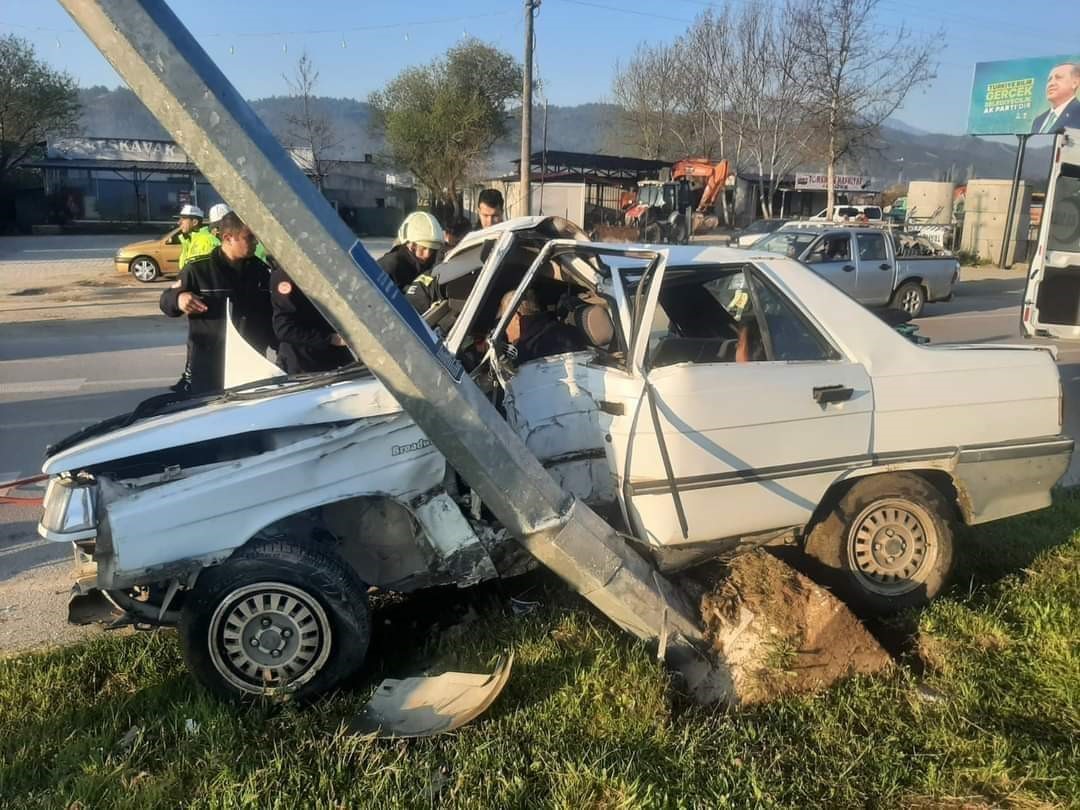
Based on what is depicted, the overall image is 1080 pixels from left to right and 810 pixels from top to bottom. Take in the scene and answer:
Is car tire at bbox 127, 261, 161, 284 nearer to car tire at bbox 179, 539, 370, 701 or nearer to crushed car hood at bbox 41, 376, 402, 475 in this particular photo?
crushed car hood at bbox 41, 376, 402, 475

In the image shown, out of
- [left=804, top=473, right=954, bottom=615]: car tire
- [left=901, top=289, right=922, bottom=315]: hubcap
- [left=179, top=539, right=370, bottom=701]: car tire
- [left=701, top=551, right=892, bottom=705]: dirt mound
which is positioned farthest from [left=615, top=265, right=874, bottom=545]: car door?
[left=901, top=289, right=922, bottom=315]: hubcap

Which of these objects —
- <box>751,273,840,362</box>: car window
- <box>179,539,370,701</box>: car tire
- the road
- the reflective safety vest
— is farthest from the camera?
the reflective safety vest

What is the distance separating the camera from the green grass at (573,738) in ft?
8.97

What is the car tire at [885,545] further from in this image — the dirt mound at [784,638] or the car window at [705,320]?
the car window at [705,320]

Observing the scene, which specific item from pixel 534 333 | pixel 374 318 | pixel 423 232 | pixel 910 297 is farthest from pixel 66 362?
pixel 910 297

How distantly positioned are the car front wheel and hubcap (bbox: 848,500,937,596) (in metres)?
18.6

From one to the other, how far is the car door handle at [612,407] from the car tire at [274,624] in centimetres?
124

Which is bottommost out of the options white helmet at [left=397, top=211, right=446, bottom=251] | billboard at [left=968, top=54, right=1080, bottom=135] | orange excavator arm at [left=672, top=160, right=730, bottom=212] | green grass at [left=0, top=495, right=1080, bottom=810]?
green grass at [left=0, top=495, right=1080, bottom=810]

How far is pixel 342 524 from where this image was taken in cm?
360

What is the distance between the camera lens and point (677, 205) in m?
27.1

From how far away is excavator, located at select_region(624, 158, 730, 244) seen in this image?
22.9 metres

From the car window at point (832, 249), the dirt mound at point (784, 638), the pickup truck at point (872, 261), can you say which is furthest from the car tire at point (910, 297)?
the dirt mound at point (784, 638)

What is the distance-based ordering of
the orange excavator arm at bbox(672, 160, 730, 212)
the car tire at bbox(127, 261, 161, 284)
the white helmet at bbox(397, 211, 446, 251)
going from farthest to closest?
the orange excavator arm at bbox(672, 160, 730, 212) → the car tire at bbox(127, 261, 161, 284) → the white helmet at bbox(397, 211, 446, 251)

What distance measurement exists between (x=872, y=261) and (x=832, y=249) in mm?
881
